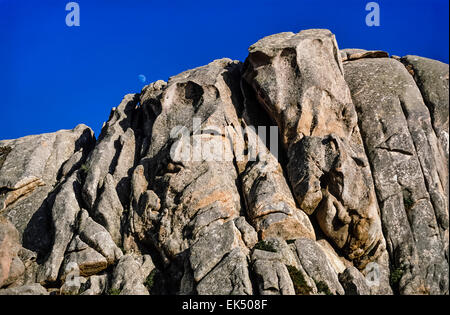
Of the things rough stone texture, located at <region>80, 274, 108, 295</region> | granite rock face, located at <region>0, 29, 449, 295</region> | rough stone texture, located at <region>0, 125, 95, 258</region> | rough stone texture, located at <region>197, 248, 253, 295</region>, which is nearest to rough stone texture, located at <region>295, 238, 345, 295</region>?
granite rock face, located at <region>0, 29, 449, 295</region>

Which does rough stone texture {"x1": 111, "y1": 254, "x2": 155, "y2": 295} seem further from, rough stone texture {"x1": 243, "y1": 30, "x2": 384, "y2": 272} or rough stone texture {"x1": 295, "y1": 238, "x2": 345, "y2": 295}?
rough stone texture {"x1": 243, "y1": 30, "x2": 384, "y2": 272}

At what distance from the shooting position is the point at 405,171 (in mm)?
34375

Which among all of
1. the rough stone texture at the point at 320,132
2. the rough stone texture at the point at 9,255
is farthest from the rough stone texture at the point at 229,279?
the rough stone texture at the point at 9,255

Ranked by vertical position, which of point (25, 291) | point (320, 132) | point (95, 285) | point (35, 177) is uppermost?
point (35, 177)

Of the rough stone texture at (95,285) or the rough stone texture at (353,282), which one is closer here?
the rough stone texture at (353,282)

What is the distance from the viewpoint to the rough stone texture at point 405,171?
30797 mm

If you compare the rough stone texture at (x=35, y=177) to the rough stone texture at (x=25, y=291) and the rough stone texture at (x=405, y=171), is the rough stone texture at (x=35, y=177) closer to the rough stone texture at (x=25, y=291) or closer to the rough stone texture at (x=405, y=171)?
the rough stone texture at (x=25, y=291)

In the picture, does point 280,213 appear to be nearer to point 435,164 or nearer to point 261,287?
point 261,287

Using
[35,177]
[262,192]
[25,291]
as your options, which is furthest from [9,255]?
[262,192]

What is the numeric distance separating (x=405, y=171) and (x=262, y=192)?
11716 mm

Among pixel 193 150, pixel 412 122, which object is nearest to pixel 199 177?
pixel 193 150

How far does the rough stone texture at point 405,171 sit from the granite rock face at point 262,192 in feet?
0.34

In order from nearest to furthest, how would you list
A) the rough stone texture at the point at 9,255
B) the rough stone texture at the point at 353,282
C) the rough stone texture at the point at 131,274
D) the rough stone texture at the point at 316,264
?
the rough stone texture at the point at 316,264
the rough stone texture at the point at 353,282
the rough stone texture at the point at 131,274
the rough stone texture at the point at 9,255

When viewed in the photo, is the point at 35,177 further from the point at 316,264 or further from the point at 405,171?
the point at 405,171
